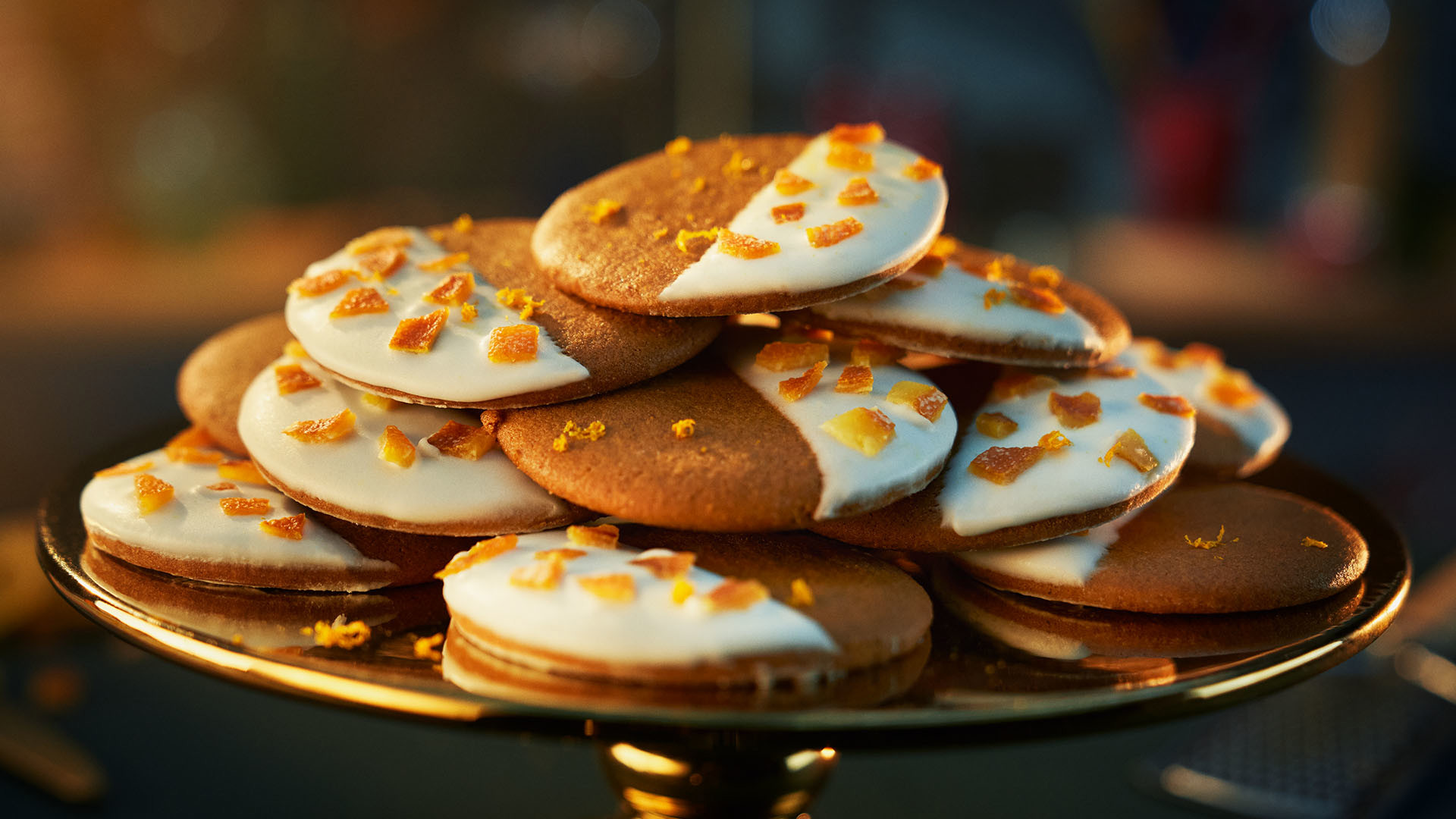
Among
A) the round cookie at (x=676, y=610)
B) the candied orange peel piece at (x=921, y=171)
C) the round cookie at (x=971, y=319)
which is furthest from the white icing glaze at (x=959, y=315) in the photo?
the round cookie at (x=676, y=610)

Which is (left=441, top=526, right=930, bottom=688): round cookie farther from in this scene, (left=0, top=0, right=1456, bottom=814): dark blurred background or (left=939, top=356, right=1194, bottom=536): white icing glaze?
(left=0, top=0, right=1456, bottom=814): dark blurred background

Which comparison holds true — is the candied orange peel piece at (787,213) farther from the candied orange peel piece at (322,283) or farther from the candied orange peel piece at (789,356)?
the candied orange peel piece at (322,283)

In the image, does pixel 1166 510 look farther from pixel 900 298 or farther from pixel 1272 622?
pixel 900 298

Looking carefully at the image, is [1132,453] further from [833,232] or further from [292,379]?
[292,379]

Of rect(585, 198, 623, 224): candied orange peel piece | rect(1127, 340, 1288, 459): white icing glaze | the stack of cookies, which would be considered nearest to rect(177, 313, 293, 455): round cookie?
the stack of cookies

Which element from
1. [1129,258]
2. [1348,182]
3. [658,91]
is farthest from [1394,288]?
[658,91]

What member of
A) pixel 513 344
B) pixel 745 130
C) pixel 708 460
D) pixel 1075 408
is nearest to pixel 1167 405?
pixel 1075 408
